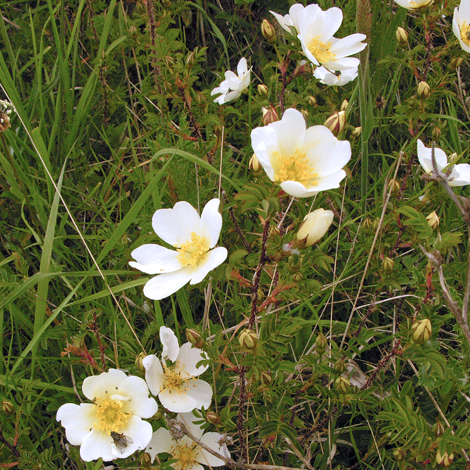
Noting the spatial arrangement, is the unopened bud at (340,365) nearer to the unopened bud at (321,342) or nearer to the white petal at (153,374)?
the unopened bud at (321,342)

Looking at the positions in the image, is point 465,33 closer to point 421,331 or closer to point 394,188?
point 394,188

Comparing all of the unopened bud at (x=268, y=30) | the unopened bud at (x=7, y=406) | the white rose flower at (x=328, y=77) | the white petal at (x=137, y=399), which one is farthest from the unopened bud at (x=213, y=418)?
the unopened bud at (x=268, y=30)

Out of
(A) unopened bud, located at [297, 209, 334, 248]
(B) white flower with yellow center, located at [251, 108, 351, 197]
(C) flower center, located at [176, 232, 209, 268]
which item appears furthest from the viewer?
(C) flower center, located at [176, 232, 209, 268]

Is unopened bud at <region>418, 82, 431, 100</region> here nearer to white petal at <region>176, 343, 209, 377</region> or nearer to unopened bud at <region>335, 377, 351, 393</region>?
unopened bud at <region>335, 377, 351, 393</region>

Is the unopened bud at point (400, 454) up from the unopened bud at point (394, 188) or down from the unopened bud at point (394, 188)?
down

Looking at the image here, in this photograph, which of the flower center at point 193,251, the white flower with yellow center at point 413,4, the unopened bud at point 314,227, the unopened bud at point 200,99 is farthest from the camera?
the unopened bud at point 200,99

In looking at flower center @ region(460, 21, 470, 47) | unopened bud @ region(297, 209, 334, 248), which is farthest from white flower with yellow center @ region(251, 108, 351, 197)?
flower center @ region(460, 21, 470, 47)

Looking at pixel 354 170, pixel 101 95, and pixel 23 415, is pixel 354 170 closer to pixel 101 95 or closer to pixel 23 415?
pixel 101 95
